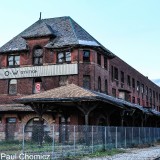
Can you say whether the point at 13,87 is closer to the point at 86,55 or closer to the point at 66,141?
the point at 86,55

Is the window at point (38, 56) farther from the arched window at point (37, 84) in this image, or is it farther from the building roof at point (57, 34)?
the arched window at point (37, 84)

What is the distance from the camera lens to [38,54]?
34.9 meters

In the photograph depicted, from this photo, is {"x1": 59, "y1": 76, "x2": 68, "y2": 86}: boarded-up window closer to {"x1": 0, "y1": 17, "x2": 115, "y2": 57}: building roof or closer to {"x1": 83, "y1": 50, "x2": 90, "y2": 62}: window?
{"x1": 83, "y1": 50, "x2": 90, "y2": 62}: window

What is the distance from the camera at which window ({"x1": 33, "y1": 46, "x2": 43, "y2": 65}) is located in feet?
114

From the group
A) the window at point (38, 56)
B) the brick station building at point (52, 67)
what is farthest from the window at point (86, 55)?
the window at point (38, 56)

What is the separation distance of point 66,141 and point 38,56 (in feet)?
46.3

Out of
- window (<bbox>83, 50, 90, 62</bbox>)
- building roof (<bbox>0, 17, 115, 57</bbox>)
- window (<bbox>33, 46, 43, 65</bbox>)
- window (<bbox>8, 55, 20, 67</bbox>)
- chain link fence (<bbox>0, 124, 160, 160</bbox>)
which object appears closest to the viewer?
chain link fence (<bbox>0, 124, 160, 160</bbox>)

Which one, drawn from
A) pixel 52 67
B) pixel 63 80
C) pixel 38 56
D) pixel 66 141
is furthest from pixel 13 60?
pixel 66 141

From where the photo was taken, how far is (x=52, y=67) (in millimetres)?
33594

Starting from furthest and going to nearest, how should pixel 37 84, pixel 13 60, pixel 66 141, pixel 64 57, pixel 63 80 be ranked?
pixel 13 60 < pixel 37 84 < pixel 64 57 < pixel 63 80 < pixel 66 141

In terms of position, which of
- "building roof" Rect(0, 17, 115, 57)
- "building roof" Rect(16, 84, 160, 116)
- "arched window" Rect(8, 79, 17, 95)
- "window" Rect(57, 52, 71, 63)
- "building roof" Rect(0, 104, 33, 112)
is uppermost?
"building roof" Rect(0, 17, 115, 57)

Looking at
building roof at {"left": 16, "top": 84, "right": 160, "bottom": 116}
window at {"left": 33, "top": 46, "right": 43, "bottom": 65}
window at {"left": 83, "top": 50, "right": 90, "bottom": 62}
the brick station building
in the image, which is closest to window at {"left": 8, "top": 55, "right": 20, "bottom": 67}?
the brick station building

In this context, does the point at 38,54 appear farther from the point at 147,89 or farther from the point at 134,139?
the point at 147,89

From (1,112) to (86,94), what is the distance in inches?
514
